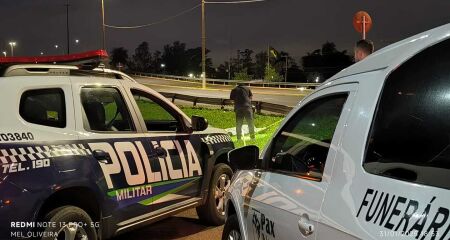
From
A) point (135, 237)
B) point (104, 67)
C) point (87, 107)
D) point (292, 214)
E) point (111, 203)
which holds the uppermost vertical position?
point (104, 67)

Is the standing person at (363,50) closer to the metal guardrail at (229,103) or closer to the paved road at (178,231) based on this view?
the paved road at (178,231)

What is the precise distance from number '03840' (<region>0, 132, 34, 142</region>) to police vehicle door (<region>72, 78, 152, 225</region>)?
1.76ft

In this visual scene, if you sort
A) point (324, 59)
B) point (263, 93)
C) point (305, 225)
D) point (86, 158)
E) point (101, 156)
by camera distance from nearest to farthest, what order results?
point (305, 225), point (86, 158), point (101, 156), point (263, 93), point (324, 59)

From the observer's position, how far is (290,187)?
9.47 feet

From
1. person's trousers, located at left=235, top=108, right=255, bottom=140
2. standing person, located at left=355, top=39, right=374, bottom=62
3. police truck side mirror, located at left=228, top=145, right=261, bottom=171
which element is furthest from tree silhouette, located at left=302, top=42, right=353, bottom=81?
police truck side mirror, located at left=228, top=145, right=261, bottom=171

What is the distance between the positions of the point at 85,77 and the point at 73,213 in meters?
1.39

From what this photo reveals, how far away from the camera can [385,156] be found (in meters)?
2.17

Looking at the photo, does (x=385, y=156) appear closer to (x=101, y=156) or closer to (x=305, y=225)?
(x=305, y=225)

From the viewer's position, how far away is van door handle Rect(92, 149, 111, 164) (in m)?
4.65

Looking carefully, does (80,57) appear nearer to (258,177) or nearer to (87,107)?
(87,107)

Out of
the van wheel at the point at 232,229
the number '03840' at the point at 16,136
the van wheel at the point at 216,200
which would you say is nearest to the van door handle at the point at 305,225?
the van wheel at the point at 232,229

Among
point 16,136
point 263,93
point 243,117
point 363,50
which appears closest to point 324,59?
point 263,93

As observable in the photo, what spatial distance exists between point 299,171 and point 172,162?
279cm

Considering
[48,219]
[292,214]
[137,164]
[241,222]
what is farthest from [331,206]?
[137,164]
